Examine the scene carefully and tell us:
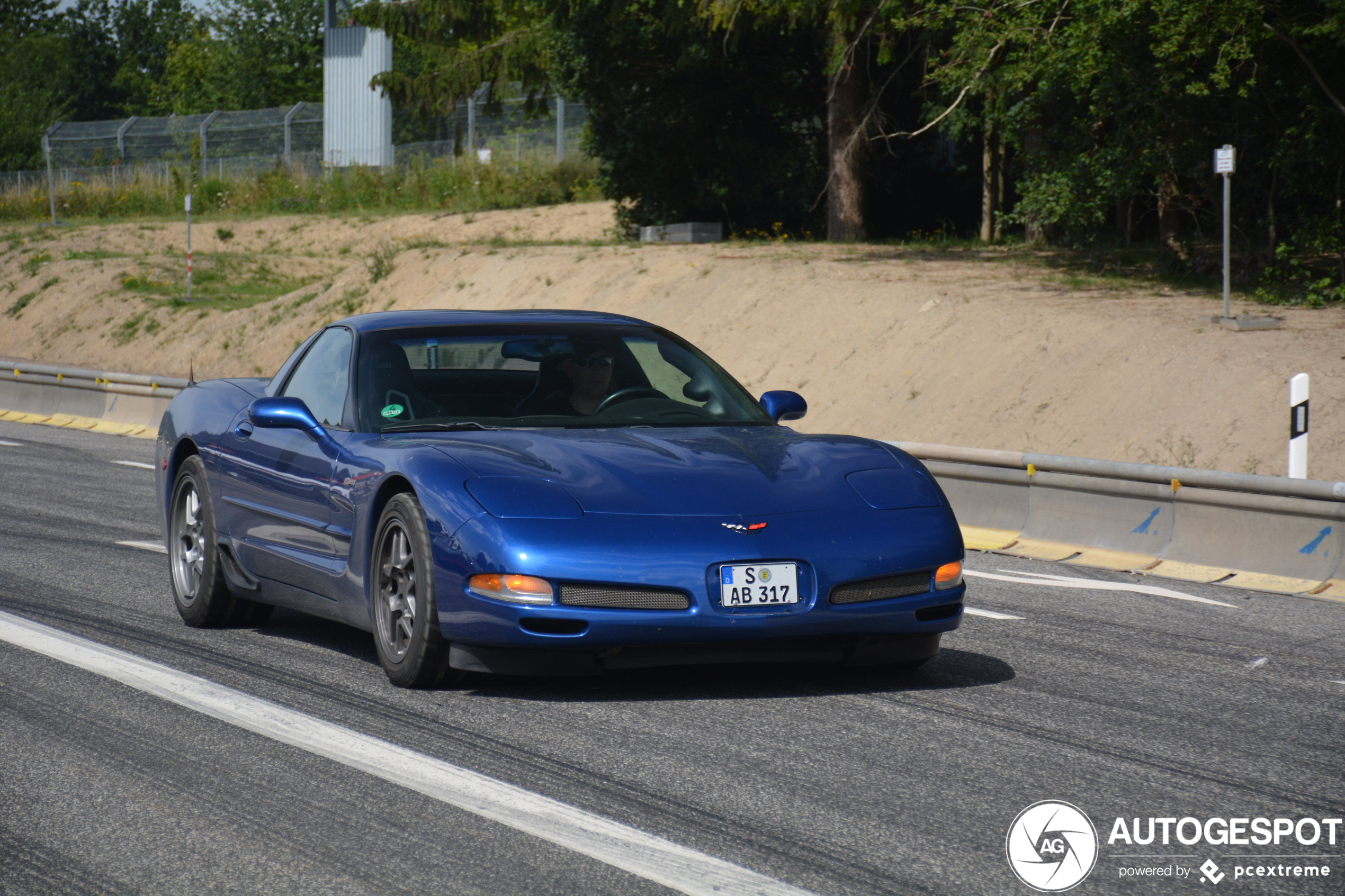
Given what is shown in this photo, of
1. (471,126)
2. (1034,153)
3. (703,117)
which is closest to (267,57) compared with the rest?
(471,126)

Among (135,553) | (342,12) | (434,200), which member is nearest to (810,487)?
(135,553)

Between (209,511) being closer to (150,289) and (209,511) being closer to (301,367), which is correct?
(301,367)

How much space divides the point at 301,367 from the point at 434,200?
1558 inches

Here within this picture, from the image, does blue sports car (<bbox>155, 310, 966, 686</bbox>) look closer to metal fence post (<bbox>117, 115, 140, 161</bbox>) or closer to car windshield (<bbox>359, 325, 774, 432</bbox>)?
car windshield (<bbox>359, 325, 774, 432</bbox>)

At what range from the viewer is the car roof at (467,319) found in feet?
23.1

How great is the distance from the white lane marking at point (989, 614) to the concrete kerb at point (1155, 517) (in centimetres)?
209

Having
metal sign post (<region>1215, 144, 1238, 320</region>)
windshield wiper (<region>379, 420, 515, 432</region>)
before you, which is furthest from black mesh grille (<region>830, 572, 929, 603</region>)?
metal sign post (<region>1215, 144, 1238, 320</region>)

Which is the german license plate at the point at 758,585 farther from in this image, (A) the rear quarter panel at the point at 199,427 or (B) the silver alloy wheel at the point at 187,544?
(B) the silver alloy wheel at the point at 187,544

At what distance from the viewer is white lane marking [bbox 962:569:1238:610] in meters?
8.95

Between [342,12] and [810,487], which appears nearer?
[810,487]

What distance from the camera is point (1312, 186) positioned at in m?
18.4

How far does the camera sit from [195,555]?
24.9 feet

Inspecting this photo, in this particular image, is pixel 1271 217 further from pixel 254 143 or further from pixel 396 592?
pixel 254 143

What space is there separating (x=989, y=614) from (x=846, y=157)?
20559 millimetres
